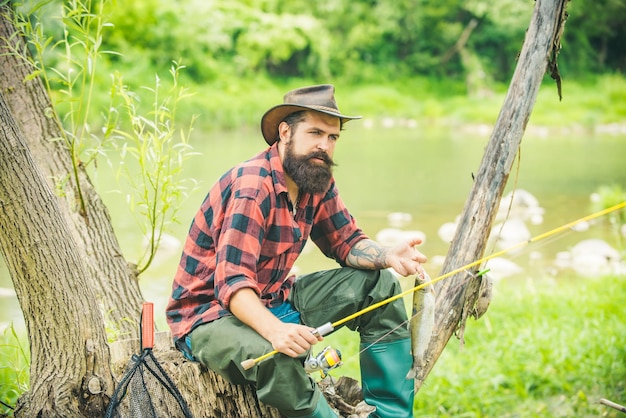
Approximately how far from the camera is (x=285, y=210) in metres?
2.40

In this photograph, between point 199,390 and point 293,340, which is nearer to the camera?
point 293,340

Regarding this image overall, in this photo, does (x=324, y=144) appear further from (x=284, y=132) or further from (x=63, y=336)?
(x=63, y=336)

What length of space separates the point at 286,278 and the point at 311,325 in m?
0.19

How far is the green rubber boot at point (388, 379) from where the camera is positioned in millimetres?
2479

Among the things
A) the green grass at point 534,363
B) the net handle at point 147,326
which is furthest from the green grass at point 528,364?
the net handle at point 147,326

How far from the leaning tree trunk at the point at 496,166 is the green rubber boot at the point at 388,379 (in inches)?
14.7

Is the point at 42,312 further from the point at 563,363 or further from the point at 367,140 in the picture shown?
the point at 367,140

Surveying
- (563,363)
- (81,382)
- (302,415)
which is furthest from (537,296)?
(81,382)

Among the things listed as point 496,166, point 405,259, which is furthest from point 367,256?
point 496,166

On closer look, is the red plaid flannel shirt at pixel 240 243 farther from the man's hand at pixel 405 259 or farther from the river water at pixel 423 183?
the river water at pixel 423 183

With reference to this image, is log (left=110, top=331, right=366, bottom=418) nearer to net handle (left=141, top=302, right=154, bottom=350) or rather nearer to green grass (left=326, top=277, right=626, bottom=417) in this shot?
net handle (left=141, top=302, right=154, bottom=350)

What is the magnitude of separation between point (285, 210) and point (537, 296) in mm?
3231

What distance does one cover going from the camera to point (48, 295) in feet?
6.86

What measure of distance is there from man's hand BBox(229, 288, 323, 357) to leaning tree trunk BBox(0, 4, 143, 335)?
1017 mm
